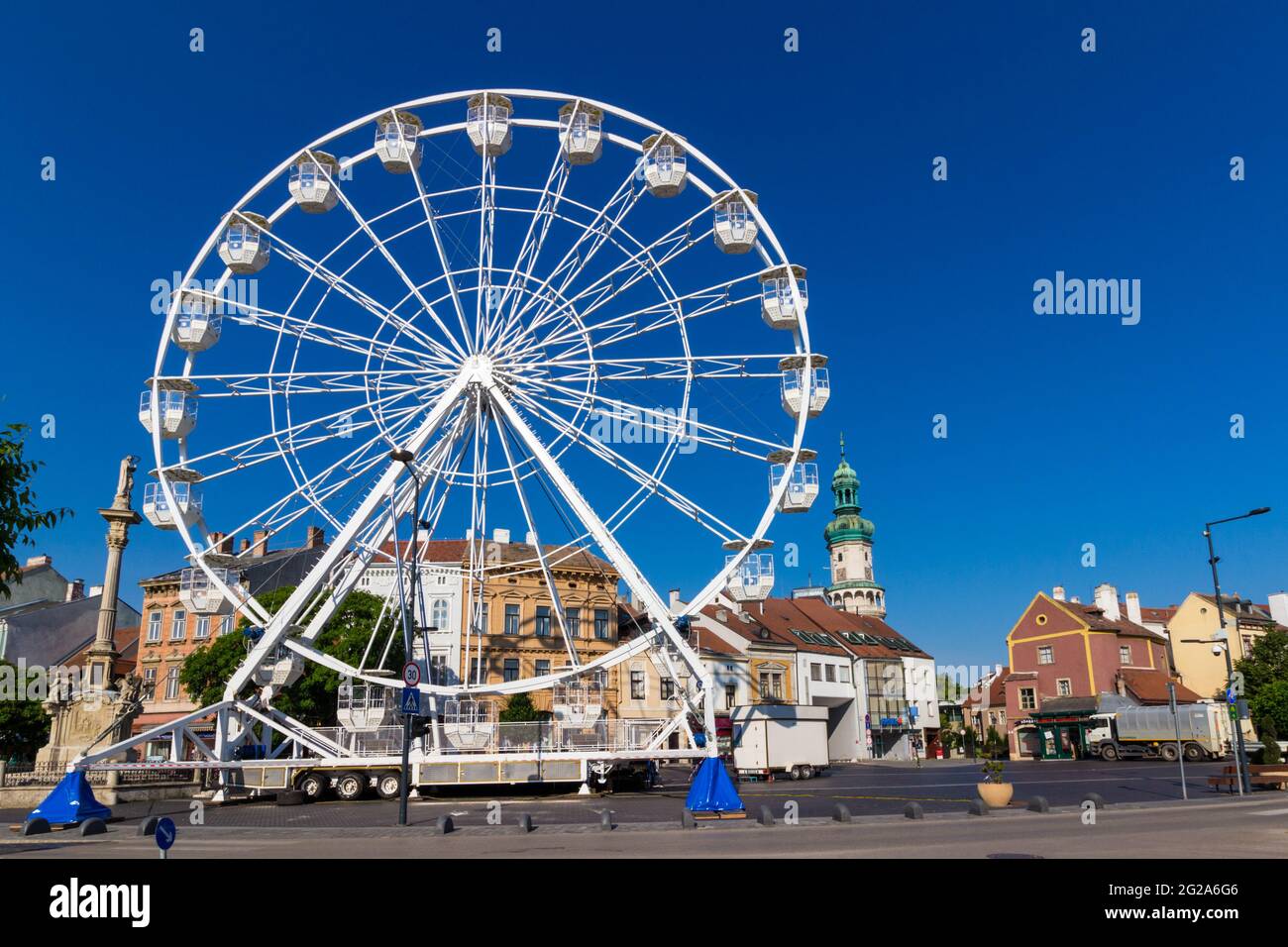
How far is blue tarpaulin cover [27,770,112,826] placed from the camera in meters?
22.9

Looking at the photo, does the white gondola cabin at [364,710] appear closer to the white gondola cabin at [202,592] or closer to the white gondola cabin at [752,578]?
the white gondola cabin at [202,592]

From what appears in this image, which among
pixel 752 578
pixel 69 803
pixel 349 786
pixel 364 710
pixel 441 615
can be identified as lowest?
pixel 349 786

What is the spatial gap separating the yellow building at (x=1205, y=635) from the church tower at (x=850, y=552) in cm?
4790

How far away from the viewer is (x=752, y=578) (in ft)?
104

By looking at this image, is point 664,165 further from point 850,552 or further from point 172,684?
point 850,552

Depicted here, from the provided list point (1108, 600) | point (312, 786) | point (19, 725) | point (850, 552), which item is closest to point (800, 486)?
point (312, 786)

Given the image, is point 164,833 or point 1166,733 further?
point 1166,733

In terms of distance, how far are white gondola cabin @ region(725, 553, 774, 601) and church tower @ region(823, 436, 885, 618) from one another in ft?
309

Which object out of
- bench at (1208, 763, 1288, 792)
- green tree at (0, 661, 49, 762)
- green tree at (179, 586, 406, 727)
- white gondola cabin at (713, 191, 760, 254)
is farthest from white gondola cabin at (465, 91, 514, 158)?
green tree at (0, 661, 49, 762)

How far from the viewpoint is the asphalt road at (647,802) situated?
23641 mm

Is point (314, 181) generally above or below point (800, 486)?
above

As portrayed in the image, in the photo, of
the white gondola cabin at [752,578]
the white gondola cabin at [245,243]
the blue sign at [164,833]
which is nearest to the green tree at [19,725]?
the white gondola cabin at [245,243]

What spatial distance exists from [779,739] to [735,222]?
22.2 meters
